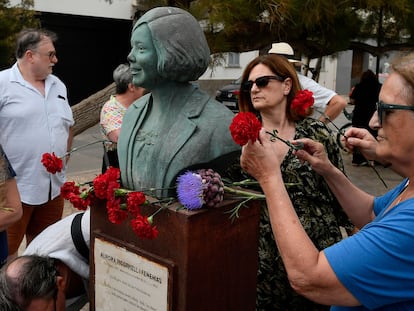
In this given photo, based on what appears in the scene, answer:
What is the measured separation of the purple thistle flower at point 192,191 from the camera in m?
1.56

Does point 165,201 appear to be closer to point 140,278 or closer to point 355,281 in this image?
point 140,278

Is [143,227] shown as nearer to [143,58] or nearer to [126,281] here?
[126,281]

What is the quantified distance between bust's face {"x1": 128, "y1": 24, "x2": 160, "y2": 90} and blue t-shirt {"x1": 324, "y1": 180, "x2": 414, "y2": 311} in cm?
95

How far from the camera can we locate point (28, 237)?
3.05m

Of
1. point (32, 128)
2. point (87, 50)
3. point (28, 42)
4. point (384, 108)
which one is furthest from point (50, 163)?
point (87, 50)

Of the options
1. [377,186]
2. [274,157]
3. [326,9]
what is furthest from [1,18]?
[274,157]

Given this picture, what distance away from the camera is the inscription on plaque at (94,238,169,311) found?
65.3 inches

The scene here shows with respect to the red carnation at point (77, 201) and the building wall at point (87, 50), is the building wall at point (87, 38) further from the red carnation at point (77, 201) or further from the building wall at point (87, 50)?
the red carnation at point (77, 201)

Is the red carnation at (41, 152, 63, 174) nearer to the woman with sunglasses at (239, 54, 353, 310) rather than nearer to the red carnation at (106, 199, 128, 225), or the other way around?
the red carnation at (106, 199, 128, 225)

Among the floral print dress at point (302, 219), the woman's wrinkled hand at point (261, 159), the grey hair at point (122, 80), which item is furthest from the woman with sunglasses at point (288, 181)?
the grey hair at point (122, 80)

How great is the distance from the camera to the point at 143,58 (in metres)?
1.71

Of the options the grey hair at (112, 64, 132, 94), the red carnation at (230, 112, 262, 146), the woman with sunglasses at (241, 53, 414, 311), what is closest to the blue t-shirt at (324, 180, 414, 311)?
the woman with sunglasses at (241, 53, 414, 311)

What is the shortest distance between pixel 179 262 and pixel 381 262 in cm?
76

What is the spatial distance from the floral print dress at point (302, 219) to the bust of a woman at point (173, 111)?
0.28m
